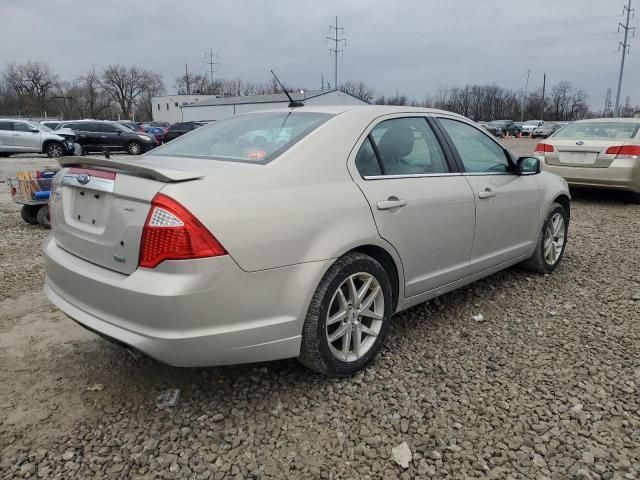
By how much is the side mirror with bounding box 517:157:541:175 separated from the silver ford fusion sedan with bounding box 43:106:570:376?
696mm

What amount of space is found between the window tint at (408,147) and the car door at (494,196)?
21 centimetres

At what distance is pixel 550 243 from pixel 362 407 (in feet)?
9.90

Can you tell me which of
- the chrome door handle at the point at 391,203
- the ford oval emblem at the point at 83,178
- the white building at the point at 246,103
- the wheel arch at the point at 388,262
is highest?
the white building at the point at 246,103

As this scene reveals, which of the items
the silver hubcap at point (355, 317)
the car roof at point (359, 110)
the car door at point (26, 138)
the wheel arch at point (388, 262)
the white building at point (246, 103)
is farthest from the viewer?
the white building at point (246, 103)

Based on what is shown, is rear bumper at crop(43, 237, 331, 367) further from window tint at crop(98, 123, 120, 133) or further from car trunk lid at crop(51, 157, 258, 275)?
window tint at crop(98, 123, 120, 133)

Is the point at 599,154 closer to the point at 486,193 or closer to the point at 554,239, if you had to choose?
the point at 554,239

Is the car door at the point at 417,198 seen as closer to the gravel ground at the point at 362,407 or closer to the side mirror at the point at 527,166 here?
the gravel ground at the point at 362,407

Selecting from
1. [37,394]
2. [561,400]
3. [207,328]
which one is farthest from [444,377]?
[37,394]

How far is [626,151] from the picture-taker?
27.0 ft

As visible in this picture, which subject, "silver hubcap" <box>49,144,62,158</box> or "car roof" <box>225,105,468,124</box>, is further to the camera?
"silver hubcap" <box>49,144,62,158</box>

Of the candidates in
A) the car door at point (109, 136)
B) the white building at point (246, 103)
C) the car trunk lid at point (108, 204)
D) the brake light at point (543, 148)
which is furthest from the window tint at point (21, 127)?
the white building at point (246, 103)

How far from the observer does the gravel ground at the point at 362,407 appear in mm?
2229

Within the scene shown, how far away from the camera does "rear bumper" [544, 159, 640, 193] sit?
8.27 meters

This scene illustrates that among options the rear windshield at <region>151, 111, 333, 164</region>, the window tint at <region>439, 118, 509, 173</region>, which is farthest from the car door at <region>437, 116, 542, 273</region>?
the rear windshield at <region>151, 111, 333, 164</region>
